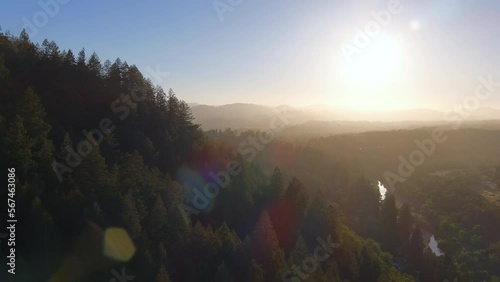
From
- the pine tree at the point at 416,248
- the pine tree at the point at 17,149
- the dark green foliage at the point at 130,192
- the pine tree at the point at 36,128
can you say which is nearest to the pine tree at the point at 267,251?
the dark green foliage at the point at 130,192

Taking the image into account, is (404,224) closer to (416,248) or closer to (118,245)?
(416,248)

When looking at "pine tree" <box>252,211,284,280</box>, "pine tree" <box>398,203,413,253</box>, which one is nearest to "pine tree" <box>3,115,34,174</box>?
"pine tree" <box>252,211,284,280</box>

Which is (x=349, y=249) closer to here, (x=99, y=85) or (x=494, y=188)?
(x=99, y=85)

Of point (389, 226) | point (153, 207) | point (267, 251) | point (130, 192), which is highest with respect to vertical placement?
point (130, 192)

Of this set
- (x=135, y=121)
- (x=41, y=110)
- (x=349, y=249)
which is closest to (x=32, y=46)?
(x=135, y=121)

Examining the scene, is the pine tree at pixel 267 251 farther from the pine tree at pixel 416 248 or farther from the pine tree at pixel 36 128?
the pine tree at pixel 416 248

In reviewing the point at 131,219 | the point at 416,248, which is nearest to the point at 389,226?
Result: the point at 416,248

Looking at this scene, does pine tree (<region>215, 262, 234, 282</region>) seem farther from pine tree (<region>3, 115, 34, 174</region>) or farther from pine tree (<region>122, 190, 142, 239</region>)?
pine tree (<region>3, 115, 34, 174</region>)
